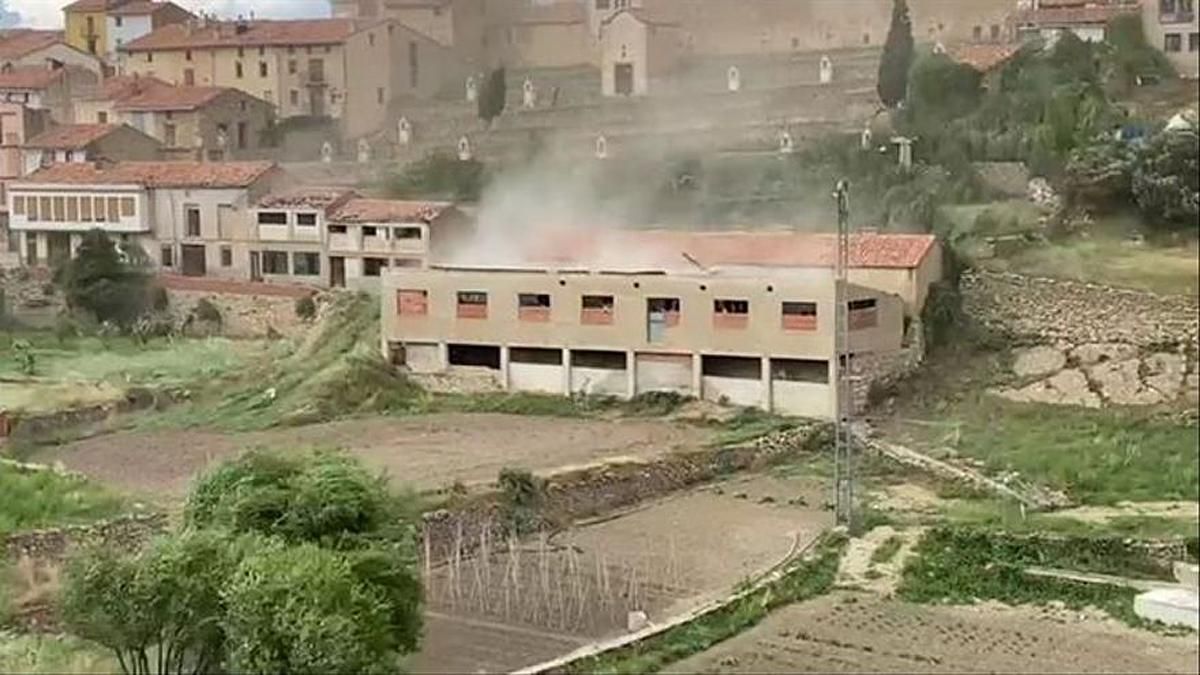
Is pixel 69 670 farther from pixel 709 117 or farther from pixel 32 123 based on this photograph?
pixel 32 123

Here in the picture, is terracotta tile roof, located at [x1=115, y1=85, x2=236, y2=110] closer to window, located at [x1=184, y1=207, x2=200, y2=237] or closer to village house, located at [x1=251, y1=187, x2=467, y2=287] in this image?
window, located at [x1=184, y1=207, x2=200, y2=237]

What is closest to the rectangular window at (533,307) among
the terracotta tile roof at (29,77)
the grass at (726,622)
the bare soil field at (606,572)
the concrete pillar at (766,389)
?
the concrete pillar at (766,389)

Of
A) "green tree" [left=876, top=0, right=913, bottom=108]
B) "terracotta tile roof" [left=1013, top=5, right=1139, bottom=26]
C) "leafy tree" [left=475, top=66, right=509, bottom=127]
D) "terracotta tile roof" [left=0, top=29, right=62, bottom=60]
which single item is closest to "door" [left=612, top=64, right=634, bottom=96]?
"leafy tree" [left=475, top=66, right=509, bottom=127]

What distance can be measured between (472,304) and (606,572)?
2.47 meters

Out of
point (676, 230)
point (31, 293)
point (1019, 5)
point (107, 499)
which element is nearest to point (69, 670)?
point (107, 499)

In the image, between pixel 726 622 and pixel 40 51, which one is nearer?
pixel 726 622

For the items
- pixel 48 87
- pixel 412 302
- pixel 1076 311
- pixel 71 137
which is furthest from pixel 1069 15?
pixel 48 87

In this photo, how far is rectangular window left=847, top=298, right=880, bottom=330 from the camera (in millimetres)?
6340

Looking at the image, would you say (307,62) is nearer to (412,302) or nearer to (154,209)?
(154,209)

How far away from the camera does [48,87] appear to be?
10219 millimetres

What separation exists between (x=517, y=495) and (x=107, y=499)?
3.88 ft

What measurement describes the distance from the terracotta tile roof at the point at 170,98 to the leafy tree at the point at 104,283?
1177 millimetres

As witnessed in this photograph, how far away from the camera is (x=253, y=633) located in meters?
3.43

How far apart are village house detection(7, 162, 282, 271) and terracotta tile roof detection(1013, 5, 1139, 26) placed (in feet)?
13.2
